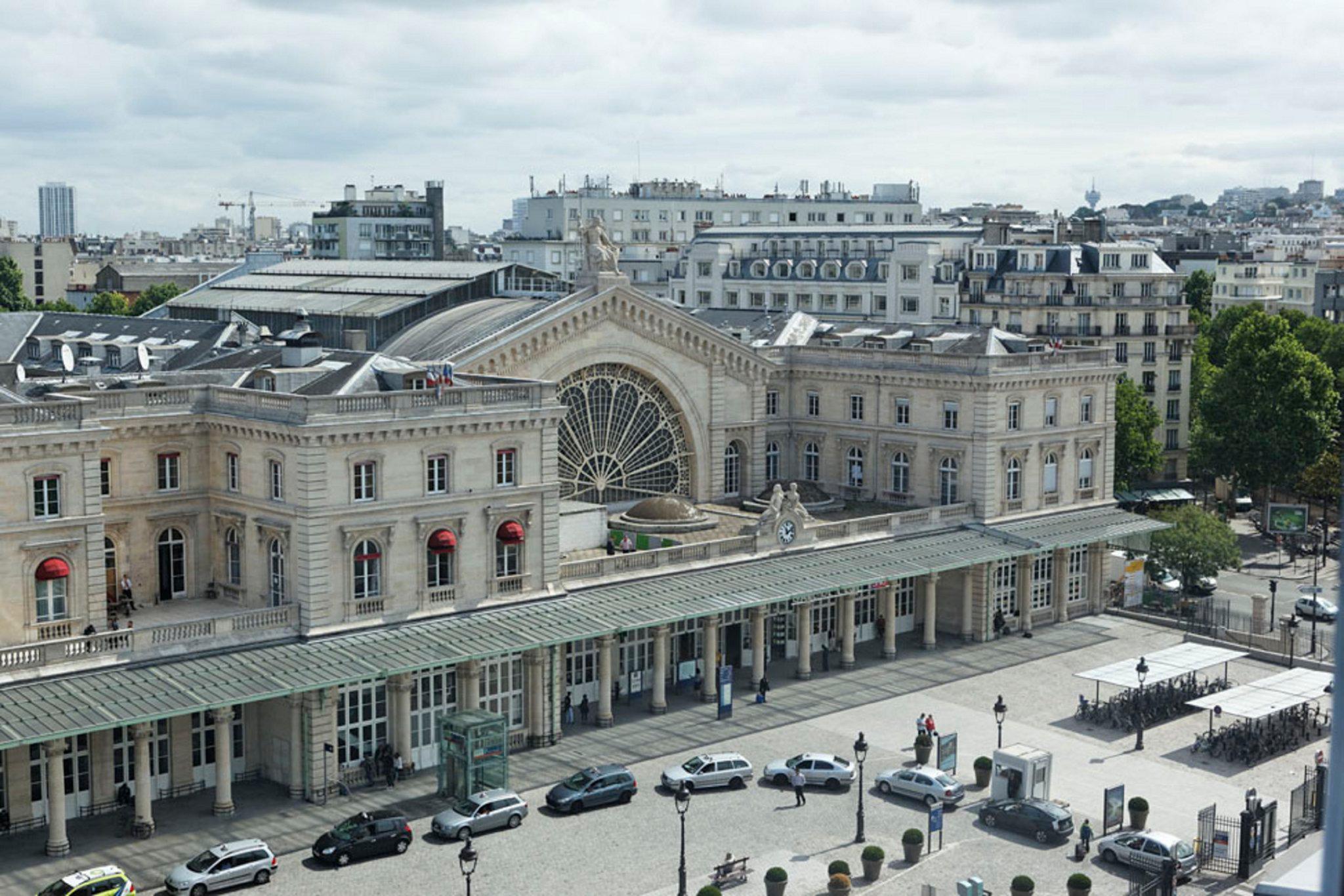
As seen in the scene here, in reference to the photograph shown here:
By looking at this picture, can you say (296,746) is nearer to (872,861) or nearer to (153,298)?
(872,861)

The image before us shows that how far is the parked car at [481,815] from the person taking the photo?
170ft

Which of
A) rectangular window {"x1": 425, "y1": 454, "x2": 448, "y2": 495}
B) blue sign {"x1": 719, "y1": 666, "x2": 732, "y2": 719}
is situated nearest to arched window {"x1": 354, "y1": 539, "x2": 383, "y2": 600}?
rectangular window {"x1": 425, "y1": 454, "x2": 448, "y2": 495}

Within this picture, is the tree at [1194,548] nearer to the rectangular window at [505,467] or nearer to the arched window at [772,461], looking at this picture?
the arched window at [772,461]

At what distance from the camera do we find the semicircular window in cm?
7538

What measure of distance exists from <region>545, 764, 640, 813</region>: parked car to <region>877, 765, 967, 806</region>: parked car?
8.83 meters

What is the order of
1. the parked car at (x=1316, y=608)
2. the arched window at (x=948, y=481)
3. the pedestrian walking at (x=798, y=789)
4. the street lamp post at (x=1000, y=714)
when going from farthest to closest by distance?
the parked car at (x=1316, y=608), the arched window at (x=948, y=481), the street lamp post at (x=1000, y=714), the pedestrian walking at (x=798, y=789)

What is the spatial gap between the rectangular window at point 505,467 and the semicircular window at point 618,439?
519 inches

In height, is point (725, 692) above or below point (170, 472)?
below

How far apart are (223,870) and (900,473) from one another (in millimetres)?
44788

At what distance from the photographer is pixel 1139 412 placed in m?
107

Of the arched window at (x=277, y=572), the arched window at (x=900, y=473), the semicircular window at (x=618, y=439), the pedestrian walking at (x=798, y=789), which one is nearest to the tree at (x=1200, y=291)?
the arched window at (x=900, y=473)

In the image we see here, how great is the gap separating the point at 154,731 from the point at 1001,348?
4540 centimetres

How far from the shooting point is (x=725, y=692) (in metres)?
64.5

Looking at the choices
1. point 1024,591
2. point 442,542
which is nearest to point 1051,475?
point 1024,591
